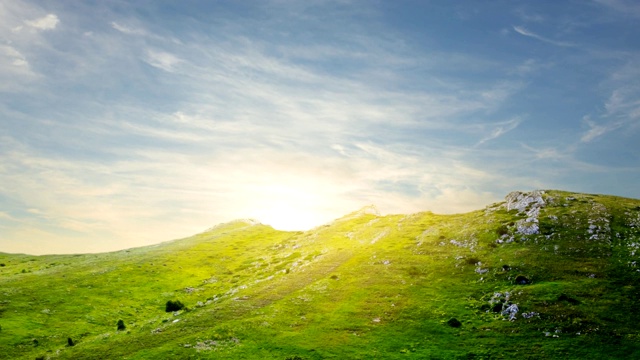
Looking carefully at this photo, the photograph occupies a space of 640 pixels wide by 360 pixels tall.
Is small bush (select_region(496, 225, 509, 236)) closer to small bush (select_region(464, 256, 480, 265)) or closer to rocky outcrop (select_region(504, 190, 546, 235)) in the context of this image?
rocky outcrop (select_region(504, 190, 546, 235))

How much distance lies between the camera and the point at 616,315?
57.5 meters

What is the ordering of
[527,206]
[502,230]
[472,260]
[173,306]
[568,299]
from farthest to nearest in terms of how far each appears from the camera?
[527,206] → [502,230] → [173,306] → [472,260] → [568,299]

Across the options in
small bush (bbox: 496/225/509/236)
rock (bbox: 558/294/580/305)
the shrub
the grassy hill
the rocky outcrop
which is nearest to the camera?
the grassy hill

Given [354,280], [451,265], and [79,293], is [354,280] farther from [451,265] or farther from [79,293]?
[79,293]

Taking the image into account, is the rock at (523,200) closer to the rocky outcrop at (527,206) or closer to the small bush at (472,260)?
the rocky outcrop at (527,206)

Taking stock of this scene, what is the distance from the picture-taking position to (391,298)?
72.9 metres

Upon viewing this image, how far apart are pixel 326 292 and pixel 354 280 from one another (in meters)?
7.53

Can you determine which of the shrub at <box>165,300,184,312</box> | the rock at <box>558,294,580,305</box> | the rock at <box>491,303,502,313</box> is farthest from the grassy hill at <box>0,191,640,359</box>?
the shrub at <box>165,300,184,312</box>

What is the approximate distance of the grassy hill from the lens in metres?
56.8

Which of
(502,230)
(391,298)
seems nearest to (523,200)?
(502,230)

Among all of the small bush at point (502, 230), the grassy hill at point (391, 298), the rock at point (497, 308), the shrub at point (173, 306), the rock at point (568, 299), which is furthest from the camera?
the small bush at point (502, 230)

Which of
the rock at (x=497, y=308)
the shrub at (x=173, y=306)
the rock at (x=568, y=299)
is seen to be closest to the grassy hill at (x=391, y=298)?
the rock at (x=497, y=308)

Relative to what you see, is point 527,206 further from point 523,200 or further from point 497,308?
point 497,308

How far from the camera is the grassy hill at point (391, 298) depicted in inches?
2234
